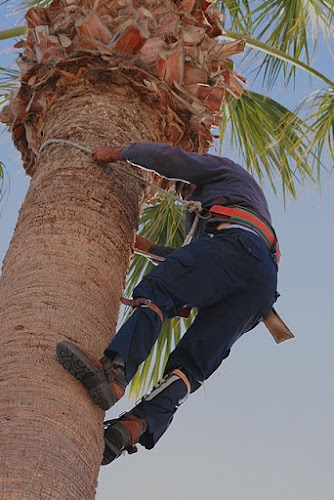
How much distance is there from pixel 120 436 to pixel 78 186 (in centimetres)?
114

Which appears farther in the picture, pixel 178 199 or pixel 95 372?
pixel 178 199

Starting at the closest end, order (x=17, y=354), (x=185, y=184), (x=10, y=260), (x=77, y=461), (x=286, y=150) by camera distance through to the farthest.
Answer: (x=77, y=461) < (x=17, y=354) < (x=10, y=260) < (x=185, y=184) < (x=286, y=150)

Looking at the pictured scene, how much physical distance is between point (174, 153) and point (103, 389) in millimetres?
1461

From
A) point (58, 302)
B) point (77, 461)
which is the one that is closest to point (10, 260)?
point (58, 302)

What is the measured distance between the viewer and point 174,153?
4.19m

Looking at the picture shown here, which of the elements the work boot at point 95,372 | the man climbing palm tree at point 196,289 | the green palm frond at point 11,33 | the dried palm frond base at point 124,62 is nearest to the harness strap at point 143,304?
the man climbing palm tree at point 196,289

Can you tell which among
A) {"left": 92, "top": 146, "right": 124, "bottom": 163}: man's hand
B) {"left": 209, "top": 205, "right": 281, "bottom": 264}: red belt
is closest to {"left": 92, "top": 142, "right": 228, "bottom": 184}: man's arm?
{"left": 92, "top": 146, "right": 124, "bottom": 163}: man's hand

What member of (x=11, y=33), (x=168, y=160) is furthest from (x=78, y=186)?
(x=11, y=33)

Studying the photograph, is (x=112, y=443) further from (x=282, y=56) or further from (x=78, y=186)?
(x=282, y=56)

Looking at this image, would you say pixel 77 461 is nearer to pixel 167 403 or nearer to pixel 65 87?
pixel 167 403

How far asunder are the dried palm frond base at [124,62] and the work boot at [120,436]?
178 cm

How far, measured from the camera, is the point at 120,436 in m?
3.49

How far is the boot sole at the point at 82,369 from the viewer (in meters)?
3.05

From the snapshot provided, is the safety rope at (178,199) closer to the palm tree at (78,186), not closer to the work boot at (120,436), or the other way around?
the palm tree at (78,186)
